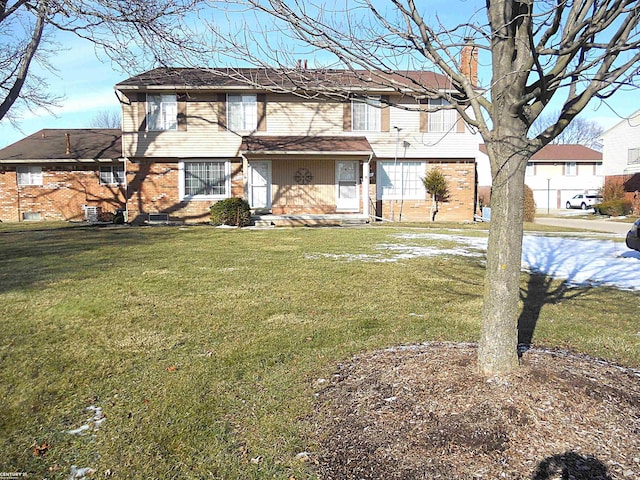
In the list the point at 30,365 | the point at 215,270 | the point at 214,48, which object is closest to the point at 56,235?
the point at 215,270

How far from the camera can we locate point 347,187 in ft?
67.8

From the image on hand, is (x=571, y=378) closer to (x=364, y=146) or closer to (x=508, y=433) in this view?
(x=508, y=433)

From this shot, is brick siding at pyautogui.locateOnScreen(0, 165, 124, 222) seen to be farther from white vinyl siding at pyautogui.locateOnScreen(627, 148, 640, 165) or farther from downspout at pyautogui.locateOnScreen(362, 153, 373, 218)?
white vinyl siding at pyautogui.locateOnScreen(627, 148, 640, 165)

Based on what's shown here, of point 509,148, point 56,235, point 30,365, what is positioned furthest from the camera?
point 56,235

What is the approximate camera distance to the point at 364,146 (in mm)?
18953

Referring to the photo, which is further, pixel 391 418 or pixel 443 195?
pixel 443 195

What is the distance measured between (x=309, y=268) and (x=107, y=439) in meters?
5.59

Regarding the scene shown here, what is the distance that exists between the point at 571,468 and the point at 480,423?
0.53 metres

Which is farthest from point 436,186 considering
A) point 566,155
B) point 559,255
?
point 566,155

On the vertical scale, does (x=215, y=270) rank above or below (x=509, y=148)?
below

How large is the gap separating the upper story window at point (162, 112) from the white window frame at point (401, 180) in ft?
28.6

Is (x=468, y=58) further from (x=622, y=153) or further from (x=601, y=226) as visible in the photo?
(x=622, y=153)

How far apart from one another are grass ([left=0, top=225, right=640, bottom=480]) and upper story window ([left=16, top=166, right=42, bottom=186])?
54.0ft

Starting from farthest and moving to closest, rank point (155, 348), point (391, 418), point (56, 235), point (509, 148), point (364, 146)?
point (364, 146) → point (56, 235) → point (155, 348) → point (509, 148) → point (391, 418)
